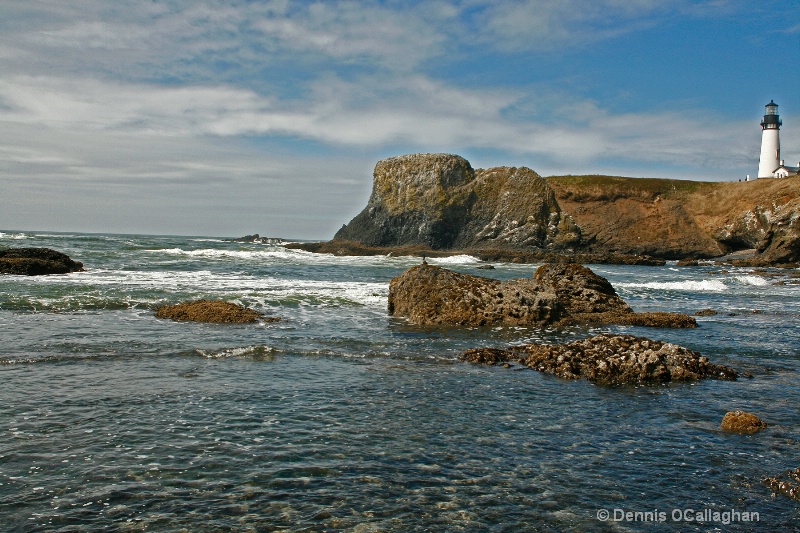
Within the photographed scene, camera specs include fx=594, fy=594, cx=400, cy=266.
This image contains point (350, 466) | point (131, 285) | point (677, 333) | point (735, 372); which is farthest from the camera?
point (131, 285)

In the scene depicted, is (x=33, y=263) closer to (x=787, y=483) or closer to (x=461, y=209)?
(x=787, y=483)

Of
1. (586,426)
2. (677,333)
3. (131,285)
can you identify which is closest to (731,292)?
(677,333)

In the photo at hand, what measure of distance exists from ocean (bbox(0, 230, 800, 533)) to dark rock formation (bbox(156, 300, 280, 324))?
2131mm

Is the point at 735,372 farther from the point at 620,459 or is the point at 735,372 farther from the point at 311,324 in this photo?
the point at 311,324

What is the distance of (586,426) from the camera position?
7.79 metres

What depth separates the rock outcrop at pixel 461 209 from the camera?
8006 cm

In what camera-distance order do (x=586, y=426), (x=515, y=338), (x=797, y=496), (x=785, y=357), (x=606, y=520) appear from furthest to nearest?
(x=515, y=338)
(x=785, y=357)
(x=586, y=426)
(x=797, y=496)
(x=606, y=520)

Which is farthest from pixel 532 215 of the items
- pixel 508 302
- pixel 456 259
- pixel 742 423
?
pixel 742 423

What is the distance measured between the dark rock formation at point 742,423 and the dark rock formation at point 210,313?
12187 mm

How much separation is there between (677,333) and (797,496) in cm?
1113

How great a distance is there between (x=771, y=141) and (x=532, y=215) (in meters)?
43.6

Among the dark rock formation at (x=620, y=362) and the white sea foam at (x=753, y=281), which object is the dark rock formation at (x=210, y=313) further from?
the white sea foam at (x=753, y=281)

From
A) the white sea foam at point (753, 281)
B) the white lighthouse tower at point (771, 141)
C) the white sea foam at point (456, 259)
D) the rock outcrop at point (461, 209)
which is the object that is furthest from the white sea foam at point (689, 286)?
the white lighthouse tower at point (771, 141)

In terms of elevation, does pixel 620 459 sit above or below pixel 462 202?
below
